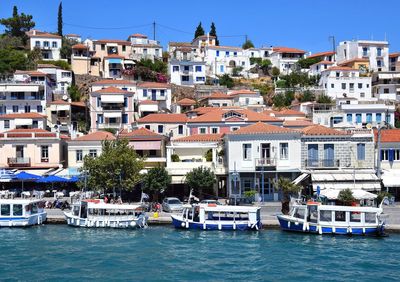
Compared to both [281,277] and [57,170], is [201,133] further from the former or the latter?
[281,277]

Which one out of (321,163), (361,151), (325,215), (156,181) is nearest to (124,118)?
(156,181)

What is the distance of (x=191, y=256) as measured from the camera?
27.9 m

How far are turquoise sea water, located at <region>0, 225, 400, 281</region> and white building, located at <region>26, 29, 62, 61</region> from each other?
58.8m

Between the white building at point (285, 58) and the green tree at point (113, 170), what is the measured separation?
65224 mm

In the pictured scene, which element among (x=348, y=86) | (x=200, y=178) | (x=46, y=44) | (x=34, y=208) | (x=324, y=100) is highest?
(x=46, y=44)

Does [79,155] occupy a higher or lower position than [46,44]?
lower

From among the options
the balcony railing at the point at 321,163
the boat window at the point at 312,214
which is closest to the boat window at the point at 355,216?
the boat window at the point at 312,214

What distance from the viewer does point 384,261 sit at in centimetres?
2686

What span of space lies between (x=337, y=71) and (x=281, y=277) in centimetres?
6460

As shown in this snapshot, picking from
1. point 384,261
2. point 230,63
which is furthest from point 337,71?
point 384,261

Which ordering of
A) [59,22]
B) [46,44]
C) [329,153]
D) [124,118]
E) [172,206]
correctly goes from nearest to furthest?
[172,206], [329,153], [124,118], [46,44], [59,22]

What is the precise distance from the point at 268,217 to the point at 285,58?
2763 inches

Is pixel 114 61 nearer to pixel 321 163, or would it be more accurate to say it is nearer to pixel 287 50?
pixel 287 50

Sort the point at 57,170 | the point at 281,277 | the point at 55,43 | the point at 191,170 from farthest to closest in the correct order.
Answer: the point at 55,43 → the point at 57,170 → the point at 191,170 → the point at 281,277
